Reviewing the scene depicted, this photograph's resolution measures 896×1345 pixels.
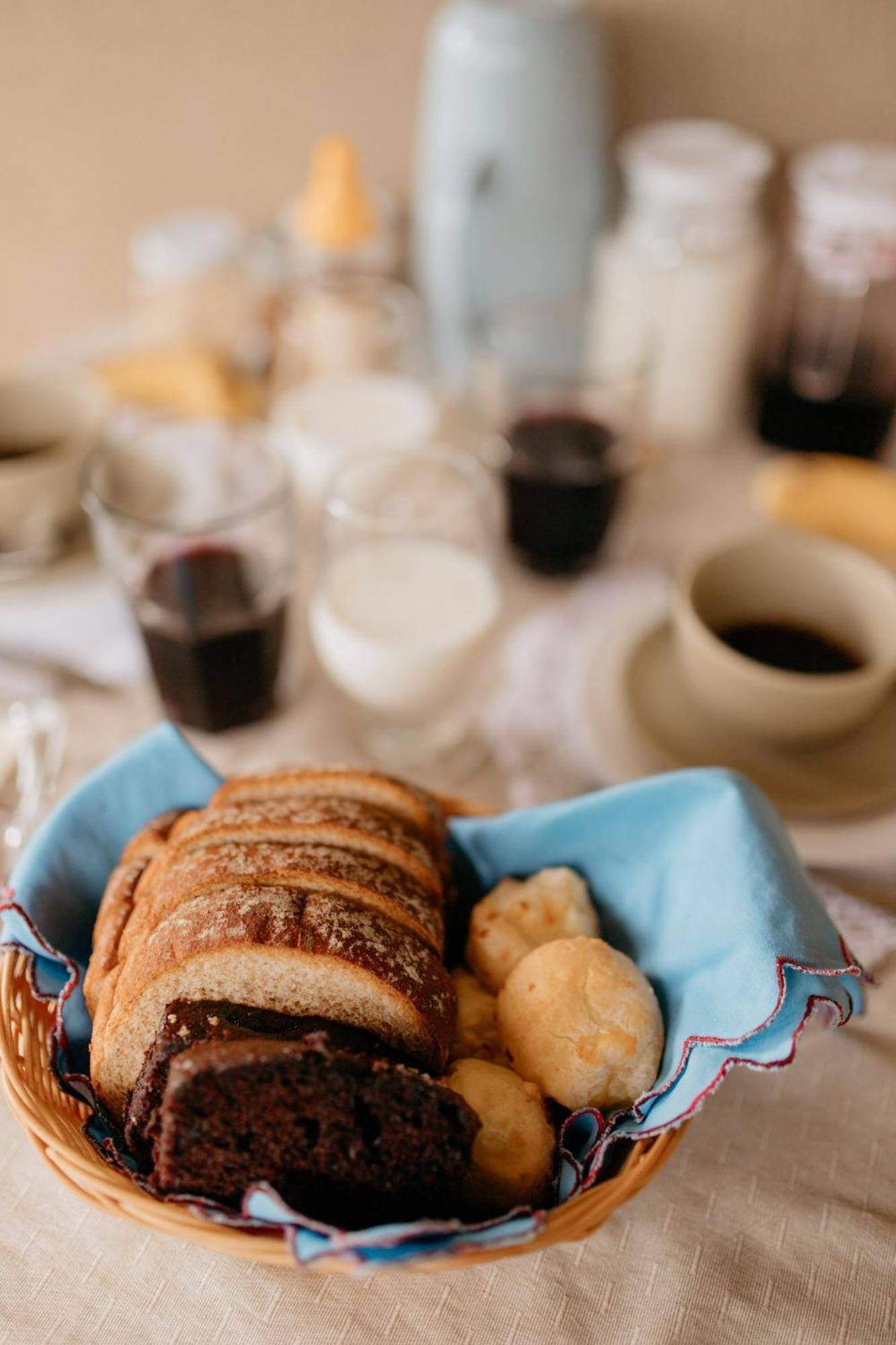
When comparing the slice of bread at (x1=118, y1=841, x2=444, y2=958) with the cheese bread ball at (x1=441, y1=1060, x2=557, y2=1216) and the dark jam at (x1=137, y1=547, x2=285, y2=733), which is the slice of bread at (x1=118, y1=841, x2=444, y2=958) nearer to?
the cheese bread ball at (x1=441, y1=1060, x2=557, y2=1216)

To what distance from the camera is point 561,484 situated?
104cm

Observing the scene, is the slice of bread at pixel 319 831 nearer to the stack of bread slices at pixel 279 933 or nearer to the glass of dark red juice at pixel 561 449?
the stack of bread slices at pixel 279 933

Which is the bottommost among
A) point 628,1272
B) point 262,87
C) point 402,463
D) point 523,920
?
point 628,1272

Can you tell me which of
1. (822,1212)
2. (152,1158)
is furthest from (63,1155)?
(822,1212)

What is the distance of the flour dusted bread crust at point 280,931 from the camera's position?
1.80ft

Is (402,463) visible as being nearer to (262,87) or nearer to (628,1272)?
(628,1272)

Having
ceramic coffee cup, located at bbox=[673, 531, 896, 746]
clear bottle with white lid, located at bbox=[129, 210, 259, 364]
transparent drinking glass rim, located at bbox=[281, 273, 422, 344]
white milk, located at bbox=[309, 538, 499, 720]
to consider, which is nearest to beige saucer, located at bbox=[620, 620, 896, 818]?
ceramic coffee cup, located at bbox=[673, 531, 896, 746]

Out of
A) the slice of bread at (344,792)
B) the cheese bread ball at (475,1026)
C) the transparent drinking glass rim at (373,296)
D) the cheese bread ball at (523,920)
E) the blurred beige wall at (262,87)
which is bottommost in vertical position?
the cheese bread ball at (475,1026)

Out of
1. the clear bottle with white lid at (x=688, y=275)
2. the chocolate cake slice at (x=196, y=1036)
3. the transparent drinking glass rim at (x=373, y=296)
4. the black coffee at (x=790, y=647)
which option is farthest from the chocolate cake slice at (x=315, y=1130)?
the transparent drinking glass rim at (x=373, y=296)

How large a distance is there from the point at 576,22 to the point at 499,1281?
1249mm

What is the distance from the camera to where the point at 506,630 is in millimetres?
1056

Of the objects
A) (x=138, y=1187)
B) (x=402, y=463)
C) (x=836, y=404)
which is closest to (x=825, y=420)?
(x=836, y=404)

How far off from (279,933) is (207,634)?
1.25 ft

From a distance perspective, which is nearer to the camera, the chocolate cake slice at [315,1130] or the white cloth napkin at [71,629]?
the chocolate cake slice at [315,1130]
